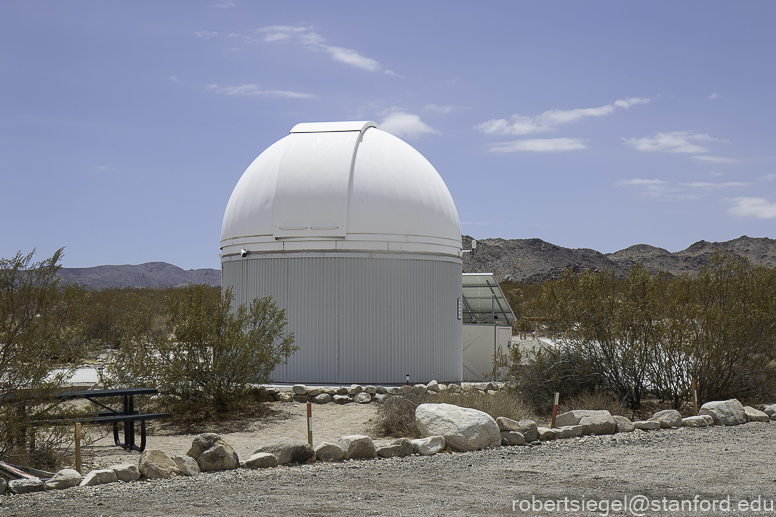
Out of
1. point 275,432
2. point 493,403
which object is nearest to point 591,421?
point 493,403

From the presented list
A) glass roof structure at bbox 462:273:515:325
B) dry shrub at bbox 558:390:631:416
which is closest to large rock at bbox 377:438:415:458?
dry shrub at bbox 558:390:631:416

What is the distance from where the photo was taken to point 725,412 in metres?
10.1

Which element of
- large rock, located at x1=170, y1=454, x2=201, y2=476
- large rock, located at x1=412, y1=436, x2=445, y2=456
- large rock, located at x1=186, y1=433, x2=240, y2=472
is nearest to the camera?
large rock, located at x1=170, y1=454, x2=201, y2=476

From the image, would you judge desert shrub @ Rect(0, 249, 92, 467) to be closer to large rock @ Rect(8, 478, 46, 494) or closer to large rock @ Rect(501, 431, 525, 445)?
large rock @ Rect(8, 478, 46, 494)

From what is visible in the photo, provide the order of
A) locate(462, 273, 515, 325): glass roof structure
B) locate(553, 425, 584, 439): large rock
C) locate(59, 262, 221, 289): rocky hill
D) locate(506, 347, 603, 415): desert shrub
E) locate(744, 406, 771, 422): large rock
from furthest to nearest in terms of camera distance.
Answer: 1. locate(59, 262, 221, 289): rocky hill
2. locate(462, 273, 515, 325): glass roof structure
3. locate(506, 347, 603, 415): desert shrub
4. locate(744, 406, 771, 422): large rock
5. locate(553, 425, 584, 439): large rock

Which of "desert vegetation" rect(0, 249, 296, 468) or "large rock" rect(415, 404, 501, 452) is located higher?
"desert vegetation" rect(0, 249, 296, 468)

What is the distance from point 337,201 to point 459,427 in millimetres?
5665

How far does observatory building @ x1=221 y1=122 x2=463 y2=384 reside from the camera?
12750 millimetres

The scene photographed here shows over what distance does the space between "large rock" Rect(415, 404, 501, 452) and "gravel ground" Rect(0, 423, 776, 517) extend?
0.67ft

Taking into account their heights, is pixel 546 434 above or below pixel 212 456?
below

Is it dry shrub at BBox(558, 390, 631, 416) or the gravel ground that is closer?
the gravel ground

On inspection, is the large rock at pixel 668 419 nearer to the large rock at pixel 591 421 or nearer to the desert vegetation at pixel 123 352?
the large rock at pixel 591 421

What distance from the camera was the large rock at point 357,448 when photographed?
7680 mm

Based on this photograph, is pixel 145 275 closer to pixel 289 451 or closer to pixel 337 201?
pixel 337 201
